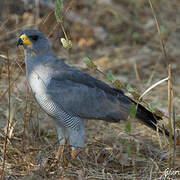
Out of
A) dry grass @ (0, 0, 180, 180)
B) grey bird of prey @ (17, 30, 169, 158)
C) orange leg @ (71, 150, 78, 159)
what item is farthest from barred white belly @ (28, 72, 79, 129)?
orange leg @ (71, 150, 78, 159)

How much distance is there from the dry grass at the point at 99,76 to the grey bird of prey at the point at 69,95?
16 centimetres

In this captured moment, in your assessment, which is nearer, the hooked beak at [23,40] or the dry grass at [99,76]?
the dry grass at [99,76]

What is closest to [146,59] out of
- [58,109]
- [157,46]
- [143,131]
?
[157,46]

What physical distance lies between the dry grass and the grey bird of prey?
0.16 m

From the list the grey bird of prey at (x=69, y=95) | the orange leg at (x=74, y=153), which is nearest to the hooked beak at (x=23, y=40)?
the grey bird of prey at (x=69, y=95)

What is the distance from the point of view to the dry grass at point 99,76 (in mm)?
3541

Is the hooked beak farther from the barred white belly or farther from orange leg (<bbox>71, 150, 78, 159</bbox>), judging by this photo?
orange leg (<bbox>71, 150, 78, 159</bbox>)

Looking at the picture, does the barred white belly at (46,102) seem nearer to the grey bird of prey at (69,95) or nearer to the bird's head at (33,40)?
the grey bird of prey at (69,95)

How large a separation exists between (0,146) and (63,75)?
984 mm

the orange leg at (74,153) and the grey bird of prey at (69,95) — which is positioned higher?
the grey bird of prey at (69,95)

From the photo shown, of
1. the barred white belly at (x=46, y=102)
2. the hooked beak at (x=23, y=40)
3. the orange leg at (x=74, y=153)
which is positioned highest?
the hooked beak at (x=23, y=40)

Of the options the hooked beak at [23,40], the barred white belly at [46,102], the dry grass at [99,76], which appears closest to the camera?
the dry grass at [99,76]

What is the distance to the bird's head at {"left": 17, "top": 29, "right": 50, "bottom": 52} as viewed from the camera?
3.85 metres

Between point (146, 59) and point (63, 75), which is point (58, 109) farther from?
point (146, 59)
